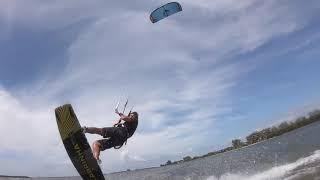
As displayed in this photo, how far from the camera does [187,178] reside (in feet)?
170

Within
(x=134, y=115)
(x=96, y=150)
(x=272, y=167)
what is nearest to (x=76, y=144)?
(x=96, y=150)

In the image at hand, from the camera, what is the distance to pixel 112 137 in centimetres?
1409

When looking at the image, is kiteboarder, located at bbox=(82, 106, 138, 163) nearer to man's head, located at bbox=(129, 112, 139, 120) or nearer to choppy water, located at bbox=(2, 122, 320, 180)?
man's head, located at bbox=(129, 112, 139, 120)

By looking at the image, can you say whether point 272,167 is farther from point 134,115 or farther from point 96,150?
point 96,150

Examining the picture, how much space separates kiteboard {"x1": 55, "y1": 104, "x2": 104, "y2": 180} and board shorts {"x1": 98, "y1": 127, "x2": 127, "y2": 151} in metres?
0.59

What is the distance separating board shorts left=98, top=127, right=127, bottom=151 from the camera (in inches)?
549

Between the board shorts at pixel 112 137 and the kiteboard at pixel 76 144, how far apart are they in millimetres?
588

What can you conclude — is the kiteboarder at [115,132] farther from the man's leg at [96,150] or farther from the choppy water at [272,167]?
the choppy water at [272,167]

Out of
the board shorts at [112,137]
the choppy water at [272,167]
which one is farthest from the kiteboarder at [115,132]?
the choppy water at [272,167]

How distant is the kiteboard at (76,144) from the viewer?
13.8m

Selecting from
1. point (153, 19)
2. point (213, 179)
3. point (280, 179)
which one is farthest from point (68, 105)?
point (213, 179)

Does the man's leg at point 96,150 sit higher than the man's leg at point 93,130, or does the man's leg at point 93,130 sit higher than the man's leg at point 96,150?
the man's leg at point 93,130

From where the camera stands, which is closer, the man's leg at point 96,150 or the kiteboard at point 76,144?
the man's leg at point 96,150

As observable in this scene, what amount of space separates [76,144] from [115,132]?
135cm
